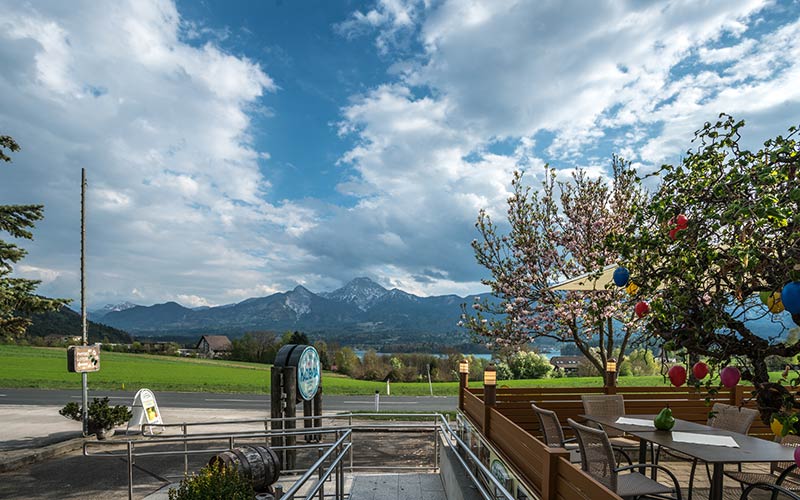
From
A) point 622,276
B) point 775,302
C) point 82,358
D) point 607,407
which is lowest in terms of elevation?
point 607,407

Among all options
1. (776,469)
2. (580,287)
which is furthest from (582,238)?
(776,469)

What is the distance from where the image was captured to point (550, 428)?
594 cm

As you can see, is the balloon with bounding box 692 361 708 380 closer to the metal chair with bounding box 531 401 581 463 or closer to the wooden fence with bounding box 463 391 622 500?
the wooden fence with bounding box 463 391 622 500

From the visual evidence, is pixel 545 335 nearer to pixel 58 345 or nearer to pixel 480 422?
pixel 480 422

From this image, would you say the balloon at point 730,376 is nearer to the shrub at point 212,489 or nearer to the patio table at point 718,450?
the patio table at point 718,450

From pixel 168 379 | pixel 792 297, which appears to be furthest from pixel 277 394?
pixel 168 379

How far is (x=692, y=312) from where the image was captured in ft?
11.3

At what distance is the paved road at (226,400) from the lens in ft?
69.3

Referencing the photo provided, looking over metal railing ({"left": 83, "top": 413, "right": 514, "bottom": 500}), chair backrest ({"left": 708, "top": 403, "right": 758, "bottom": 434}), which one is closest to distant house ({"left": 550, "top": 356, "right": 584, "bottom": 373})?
chair backrest ({"left": 708, "top": 403, "right": 758, "bottom": 434})

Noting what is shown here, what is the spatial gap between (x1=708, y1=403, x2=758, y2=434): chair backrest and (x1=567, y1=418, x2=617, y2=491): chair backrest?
285 cm

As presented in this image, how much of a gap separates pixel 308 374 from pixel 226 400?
47.7ft

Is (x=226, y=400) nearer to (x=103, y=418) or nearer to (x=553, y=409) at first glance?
(x=103, y=418)

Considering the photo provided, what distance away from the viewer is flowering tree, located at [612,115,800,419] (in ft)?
9.20

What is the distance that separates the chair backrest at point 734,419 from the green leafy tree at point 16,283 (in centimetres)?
1675
